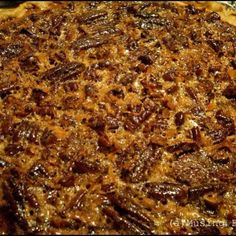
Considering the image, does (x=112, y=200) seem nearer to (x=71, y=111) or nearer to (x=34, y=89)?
(x=71, y=111)

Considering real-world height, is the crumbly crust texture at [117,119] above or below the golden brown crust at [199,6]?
below

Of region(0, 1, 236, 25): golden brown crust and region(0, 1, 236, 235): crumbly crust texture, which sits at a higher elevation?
region(0, 1, 236, 25): golden brown crust

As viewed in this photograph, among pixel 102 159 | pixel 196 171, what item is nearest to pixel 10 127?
pixel 102 159

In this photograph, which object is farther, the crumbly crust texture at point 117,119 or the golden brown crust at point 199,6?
the golden brown crust at point 199,6

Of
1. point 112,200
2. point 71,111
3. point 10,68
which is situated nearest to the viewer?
point 112,200

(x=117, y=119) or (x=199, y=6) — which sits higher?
(x=199, y=6)

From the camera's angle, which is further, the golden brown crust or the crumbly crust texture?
the golden brown crust

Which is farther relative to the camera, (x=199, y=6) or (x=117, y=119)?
(x=199, y=6)

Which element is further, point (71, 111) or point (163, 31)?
point (163, 31)
